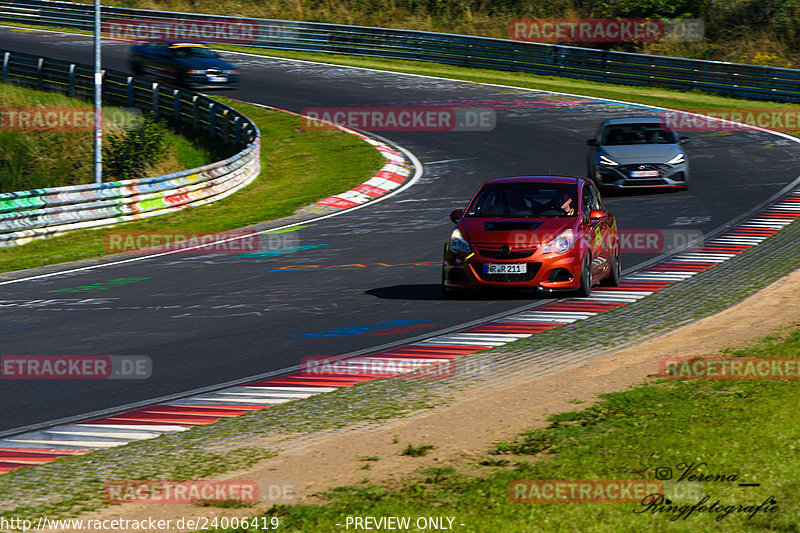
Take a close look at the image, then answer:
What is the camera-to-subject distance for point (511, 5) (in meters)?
54.8

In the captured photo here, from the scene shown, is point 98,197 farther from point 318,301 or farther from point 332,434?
point 332,434

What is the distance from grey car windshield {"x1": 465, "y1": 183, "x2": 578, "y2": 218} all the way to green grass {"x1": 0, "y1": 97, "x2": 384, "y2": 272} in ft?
25.8

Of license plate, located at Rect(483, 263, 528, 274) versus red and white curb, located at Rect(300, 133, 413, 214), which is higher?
license plate, located at Rect(483, 263, 528, 274)

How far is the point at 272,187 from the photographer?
26.5 meters

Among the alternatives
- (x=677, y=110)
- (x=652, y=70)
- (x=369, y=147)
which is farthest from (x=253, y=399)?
(x=652, y=70)

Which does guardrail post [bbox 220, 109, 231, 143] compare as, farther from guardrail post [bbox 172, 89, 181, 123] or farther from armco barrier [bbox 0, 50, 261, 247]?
guardrail post [bbox 172, 89, 181, 123]

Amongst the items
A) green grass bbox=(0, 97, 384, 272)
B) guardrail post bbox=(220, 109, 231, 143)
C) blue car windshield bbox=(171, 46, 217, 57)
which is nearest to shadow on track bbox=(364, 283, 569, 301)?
green grass bbox=(0, 97, 384, 272)

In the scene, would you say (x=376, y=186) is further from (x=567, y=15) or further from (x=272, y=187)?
(x=567, y=15)

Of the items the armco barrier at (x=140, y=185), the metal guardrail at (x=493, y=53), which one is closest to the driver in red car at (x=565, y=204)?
the armco barrier at (x=140, y=185)

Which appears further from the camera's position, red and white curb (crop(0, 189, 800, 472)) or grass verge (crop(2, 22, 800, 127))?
grass verge (crop(2, 22, 800, 127))

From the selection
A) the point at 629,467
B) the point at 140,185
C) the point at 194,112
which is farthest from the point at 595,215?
the point at 194,112

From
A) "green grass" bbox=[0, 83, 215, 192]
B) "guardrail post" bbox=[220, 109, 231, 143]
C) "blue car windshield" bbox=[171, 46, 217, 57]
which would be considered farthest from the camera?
"blue car windshield" bbox=[171, 46, 217, 57]

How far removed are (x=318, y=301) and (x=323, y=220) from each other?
790 cm

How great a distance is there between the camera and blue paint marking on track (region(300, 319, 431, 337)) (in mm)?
11883
